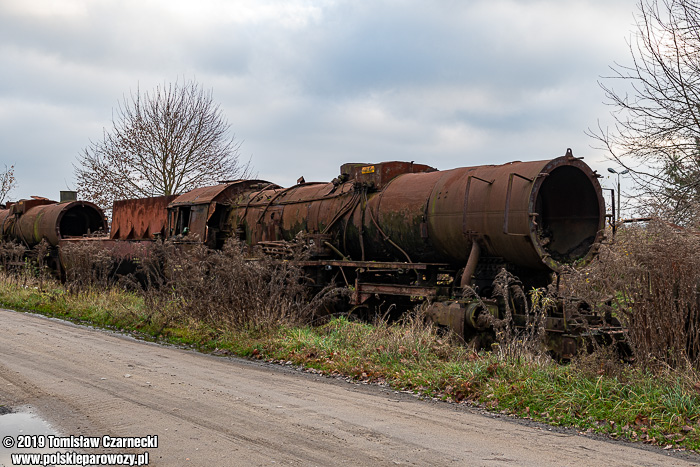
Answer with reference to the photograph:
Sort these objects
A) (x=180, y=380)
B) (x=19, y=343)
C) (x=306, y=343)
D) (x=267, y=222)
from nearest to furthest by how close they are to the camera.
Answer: (x=180, y=380) → (x=306, y=343) → (x=19, y=343) → (x=267, y=222)

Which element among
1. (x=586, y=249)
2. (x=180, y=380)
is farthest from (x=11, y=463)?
(x=586, y=249)

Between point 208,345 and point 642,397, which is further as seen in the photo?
point 208,345

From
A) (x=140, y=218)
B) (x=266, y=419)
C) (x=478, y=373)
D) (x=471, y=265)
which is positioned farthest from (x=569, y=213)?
(x=140, y=218)

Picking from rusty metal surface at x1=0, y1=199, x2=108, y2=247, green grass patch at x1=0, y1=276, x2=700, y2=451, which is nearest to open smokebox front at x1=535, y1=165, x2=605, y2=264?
green grass patch at x1=0, y1=276, x2=700, y2=451

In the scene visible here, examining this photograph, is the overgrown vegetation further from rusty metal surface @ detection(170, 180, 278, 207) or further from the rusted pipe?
rusty metal surface @ detection(170, 180, 278, 207)

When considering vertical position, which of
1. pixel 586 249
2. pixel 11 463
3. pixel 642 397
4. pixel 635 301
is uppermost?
pixel 586 249

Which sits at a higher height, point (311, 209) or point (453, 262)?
point (311, 209)

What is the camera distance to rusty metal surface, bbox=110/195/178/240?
19078 mm

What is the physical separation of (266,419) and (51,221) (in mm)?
19518

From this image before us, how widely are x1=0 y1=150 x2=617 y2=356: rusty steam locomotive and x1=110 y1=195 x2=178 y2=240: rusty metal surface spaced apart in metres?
4.95

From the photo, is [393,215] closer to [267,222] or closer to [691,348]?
[267,222]

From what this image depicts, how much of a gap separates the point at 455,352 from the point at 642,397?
2888 mm

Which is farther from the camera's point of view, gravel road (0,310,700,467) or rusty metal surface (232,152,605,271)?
rusty metal surface (232,152,605,271)

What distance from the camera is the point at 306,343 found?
10039 mm
